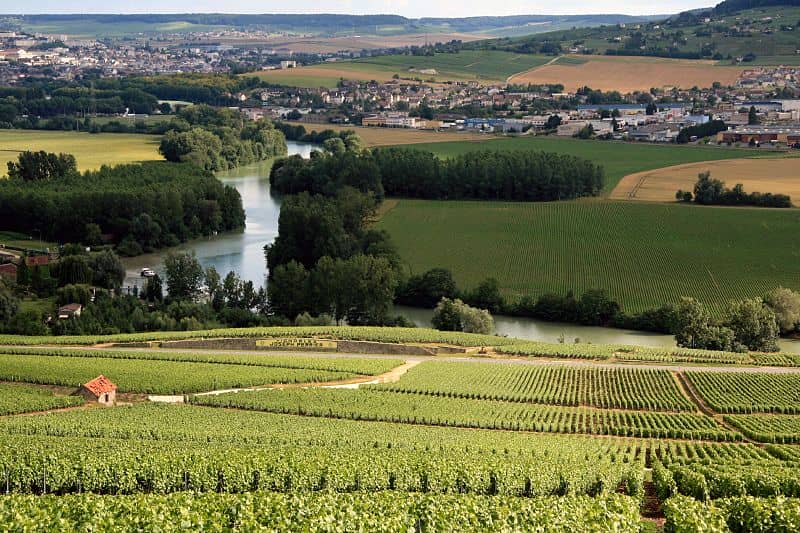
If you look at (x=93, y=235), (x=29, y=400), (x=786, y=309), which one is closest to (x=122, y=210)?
(x=93, y=235)

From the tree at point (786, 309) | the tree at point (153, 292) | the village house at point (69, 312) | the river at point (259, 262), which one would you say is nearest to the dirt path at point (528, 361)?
the river at point (259, 262)

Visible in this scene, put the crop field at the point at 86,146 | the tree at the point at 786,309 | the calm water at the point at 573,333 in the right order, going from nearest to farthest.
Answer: the calm water at the point at 573,333
the tree at the point at 786,309
the crop field at the point at 86,146

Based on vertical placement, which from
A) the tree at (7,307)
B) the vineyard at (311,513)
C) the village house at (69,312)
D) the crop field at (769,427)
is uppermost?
the vineyard at (311,513)

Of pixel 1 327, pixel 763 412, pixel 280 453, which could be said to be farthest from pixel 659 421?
pixel 1 327

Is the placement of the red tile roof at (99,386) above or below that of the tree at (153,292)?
above

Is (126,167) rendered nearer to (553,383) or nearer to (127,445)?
(553,383)

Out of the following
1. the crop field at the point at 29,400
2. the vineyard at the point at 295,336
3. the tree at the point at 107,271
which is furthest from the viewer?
the tree at the point at 107,271

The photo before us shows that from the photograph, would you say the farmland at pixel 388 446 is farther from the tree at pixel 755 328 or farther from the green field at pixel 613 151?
the green field at pixel 613 151

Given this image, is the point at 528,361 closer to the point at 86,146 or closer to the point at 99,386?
the point at 99,386
